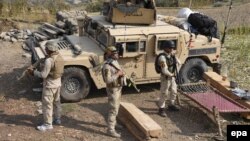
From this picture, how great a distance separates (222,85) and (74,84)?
3.51 metres

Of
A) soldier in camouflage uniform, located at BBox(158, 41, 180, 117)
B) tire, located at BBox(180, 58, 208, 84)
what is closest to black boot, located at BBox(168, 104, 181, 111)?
soldier in camouflage uniform, located at BBox(158, 41, 180, 117)

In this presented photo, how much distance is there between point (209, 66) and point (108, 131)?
4.38 m

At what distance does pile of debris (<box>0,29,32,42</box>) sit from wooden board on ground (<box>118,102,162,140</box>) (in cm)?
721

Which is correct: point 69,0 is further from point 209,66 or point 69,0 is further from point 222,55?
point 209,66

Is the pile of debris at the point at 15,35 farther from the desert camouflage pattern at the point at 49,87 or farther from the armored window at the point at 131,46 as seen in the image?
the desert camouflage pattern at the point at 49,87

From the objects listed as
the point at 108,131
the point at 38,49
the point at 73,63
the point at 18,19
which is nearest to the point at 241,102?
the point at 108,131

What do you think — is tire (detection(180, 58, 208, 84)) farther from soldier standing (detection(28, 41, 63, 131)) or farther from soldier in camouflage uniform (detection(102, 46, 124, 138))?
soldier standing (detection(28, 41, 63, 131))

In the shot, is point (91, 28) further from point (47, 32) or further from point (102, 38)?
point (47, 32)

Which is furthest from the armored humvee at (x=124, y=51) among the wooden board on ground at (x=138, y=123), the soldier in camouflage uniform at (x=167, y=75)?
the wooden board on ground at (x=138, y=123)

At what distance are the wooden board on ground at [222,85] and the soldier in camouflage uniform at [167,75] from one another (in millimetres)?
1300

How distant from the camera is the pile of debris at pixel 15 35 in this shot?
16219 mm

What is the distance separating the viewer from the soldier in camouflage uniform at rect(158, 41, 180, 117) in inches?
393

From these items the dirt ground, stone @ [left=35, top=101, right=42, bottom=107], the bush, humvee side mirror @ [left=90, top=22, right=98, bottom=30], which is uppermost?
humvee side mirror @ [left=90, top=22, right=98, bottom=30]

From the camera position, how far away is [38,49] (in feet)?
38.1
